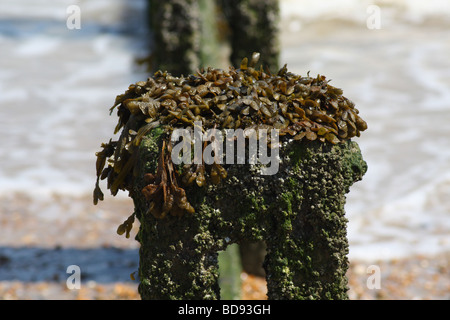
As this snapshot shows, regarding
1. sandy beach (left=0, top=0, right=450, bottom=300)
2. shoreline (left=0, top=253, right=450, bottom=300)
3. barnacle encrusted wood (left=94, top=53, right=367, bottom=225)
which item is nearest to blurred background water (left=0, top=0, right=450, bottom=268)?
sandy beach (left=0, top=0, right=450, bottom=300)

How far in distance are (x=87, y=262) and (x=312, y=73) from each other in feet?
38.4

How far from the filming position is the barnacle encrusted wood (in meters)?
2.60

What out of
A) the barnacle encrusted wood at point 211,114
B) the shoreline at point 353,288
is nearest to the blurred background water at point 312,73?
the shoreline at point 353,288

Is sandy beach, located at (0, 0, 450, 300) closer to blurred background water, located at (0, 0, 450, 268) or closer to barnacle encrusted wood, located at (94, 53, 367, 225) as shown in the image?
blurred background water, located at (0, 0, 450, 268)

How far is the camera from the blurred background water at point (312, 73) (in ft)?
26.1

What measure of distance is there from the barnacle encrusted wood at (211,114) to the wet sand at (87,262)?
113 inches

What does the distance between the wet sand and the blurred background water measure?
7cm

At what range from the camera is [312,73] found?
16328 millimetres

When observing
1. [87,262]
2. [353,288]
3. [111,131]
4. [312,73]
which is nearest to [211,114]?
[353,288]

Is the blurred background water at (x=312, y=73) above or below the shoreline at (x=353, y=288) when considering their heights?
above

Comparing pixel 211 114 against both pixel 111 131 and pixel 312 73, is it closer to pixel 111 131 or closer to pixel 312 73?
pixel 111 131

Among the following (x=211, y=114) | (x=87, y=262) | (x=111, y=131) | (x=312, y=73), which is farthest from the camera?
(x=312, y=73)

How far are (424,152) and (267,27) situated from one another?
6641mm

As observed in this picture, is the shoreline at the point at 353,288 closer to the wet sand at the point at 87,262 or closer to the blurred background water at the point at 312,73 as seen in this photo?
the wet sand at the point at 87,262
